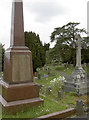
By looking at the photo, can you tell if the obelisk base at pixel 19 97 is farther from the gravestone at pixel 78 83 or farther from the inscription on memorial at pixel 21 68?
the gravestone at pixel 78 83

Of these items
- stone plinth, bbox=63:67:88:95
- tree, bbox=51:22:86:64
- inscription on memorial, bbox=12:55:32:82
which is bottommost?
stone plinth, bbox=63:67:88:95

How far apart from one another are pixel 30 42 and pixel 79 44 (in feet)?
31.8

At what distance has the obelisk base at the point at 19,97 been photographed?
4.02 meters

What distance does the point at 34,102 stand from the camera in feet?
14.4

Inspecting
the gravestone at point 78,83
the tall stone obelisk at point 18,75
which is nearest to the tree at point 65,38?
the gravestone at point 78,83

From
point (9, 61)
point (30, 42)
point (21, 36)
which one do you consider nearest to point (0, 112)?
point (9, 61)

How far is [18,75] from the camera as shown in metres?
4.46

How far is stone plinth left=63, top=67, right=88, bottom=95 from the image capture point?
6642 millimetres

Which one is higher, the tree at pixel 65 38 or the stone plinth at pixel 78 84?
the tree at pixel 65 38

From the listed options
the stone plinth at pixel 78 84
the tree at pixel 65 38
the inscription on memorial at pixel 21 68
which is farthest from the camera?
the tree at pixel 65 38

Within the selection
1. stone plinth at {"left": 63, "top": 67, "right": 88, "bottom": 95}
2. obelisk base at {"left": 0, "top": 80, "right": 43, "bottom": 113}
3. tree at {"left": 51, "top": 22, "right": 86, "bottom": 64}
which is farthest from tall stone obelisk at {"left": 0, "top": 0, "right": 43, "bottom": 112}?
tree at {"left": 51, "top": 22, "right": 86, "bottom": 64}

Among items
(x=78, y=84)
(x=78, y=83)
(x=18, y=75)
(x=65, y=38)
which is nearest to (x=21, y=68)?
(x=18, y=75)

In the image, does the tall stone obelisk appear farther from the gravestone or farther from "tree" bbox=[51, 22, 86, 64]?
"tree" bbox=[51, 22, 86, 64]

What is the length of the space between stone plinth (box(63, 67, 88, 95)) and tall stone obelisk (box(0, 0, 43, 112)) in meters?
2.92
